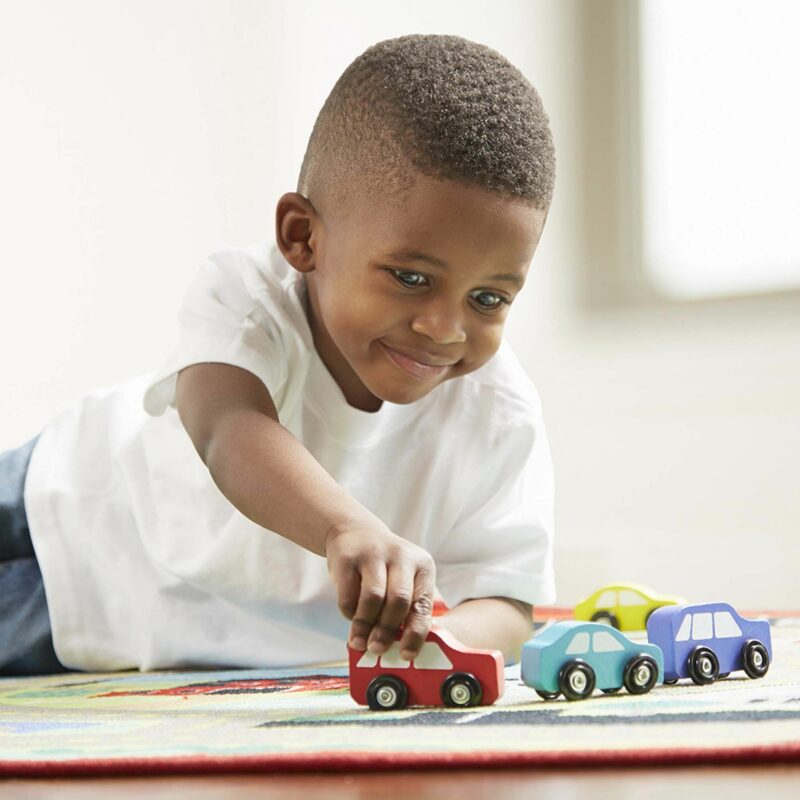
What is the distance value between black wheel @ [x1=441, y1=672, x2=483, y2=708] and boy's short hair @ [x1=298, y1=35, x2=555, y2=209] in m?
0.34

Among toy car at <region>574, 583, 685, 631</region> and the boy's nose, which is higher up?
the boy's nose

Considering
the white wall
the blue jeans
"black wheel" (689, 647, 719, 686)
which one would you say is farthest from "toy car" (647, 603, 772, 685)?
the white wall

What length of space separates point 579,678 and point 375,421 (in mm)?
401

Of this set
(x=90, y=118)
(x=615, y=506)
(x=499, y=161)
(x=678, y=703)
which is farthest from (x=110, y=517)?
(x=615, y=506)

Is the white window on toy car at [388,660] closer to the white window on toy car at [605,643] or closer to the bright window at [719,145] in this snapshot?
the white window on toy car at [605,643]

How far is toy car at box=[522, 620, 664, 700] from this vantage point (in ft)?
2.43

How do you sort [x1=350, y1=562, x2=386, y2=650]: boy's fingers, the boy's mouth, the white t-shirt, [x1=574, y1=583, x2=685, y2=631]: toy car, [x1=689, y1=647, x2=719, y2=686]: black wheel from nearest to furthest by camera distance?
[x1=350, y1=562, x2=386, y2=650]: boy's fingers
[x1=689, y1=647, x2=719, y2=686]: black wheel
the boy's mouth
the white t-shirt
[x1=574, y1=583, x2=685, y2=631]: toy car

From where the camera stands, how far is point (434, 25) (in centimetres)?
256

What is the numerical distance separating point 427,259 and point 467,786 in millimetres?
461

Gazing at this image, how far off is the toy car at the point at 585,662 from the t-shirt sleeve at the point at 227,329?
1.11ft

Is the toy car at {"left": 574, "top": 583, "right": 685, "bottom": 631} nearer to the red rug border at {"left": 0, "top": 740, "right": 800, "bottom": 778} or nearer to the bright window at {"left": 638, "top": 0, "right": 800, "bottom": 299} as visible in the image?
the red rug border at {"left": 0, "top": 740, "right": 800, "bottom": 778}

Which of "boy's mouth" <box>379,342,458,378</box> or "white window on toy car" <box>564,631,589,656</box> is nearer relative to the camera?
"white window on toy car" <box>564,631,589,656</box>

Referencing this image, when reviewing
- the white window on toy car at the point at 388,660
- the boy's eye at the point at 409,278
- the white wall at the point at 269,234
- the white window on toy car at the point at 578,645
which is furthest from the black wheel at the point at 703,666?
the white wall at the point at 269,234

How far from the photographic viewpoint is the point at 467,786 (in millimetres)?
480
